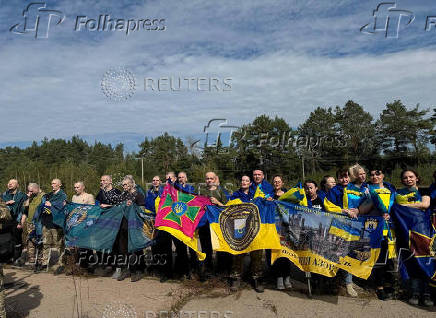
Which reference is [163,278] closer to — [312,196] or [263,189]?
[263,189]

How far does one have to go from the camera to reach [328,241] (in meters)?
5.75

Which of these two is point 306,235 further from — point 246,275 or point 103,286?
point 103,286

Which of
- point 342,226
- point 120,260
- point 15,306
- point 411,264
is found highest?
point 342,226

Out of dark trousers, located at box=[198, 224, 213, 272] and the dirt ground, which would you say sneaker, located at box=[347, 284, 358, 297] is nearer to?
the dirt ground

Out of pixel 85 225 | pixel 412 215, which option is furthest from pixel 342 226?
pixel 85 225

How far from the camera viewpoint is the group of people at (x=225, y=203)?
5594 millimetres

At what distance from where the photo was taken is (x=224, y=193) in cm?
686

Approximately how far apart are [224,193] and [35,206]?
4.37m

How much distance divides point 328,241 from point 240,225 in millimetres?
1506

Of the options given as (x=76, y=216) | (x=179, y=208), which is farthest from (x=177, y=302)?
(x=76, y=216)

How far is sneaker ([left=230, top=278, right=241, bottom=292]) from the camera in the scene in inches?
234

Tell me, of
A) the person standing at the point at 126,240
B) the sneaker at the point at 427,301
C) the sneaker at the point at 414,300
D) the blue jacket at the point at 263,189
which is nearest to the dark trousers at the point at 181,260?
the person standing at the point at 126,240

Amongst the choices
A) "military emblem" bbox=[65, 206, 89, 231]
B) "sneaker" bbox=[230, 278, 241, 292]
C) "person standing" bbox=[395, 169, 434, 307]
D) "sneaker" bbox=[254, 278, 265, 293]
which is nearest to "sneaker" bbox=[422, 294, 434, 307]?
"person standing" bbox=[395, 169, 434, 307]

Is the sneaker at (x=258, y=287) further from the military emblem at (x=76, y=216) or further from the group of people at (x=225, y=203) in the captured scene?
the military emblem at (x=76, y=216)
